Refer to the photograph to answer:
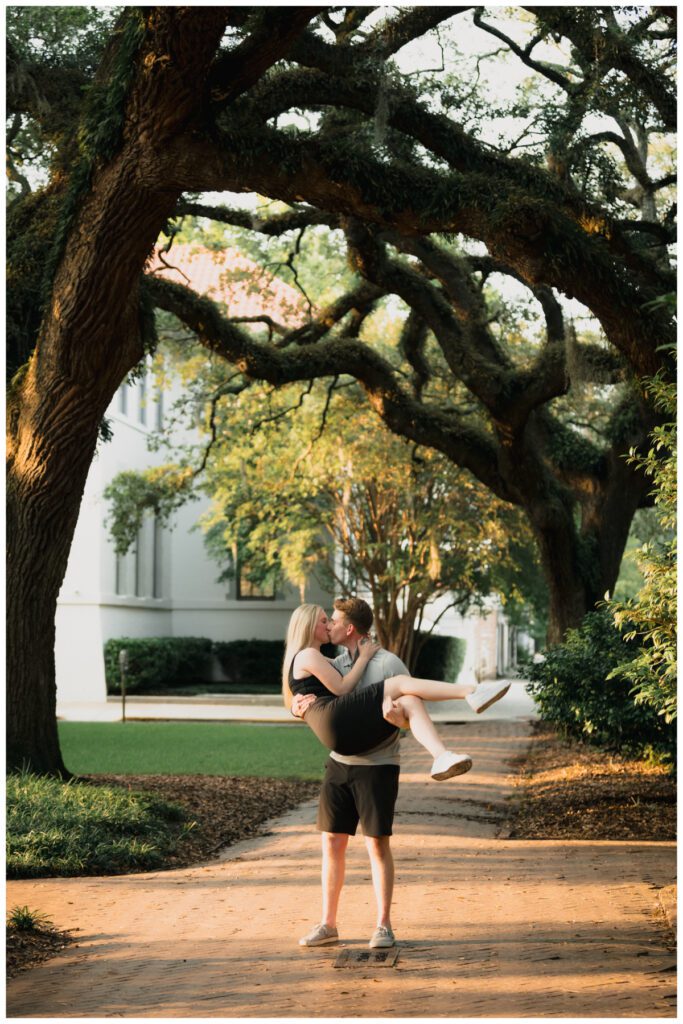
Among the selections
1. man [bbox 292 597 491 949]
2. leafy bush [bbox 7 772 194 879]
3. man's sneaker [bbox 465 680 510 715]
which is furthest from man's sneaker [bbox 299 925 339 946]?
leafy bush [bbox 7 772 194 879]

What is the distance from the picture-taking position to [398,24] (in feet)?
44.5

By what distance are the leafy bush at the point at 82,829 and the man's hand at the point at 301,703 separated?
3.79 metres

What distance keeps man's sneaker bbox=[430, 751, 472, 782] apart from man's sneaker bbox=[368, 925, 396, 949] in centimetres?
119

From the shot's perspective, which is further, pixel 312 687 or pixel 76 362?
pixel 76 362

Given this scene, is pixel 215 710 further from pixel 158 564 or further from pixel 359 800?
pixel 359 800

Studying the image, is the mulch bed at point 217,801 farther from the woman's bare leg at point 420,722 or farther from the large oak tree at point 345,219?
the woman's bare leg at point 420,722

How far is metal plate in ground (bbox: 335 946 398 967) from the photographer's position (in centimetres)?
664

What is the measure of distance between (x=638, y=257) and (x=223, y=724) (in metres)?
16.2

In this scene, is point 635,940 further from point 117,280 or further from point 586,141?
point 586,141

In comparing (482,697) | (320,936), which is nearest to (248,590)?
(320,936)

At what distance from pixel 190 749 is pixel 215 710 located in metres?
11.3

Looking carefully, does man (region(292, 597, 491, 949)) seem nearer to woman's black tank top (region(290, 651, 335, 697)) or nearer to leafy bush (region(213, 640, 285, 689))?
woman's black tank top (region(290, 651, 335, 697))

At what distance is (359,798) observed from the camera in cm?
700

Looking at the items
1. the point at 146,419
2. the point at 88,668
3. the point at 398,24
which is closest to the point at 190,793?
the point at 398,24
